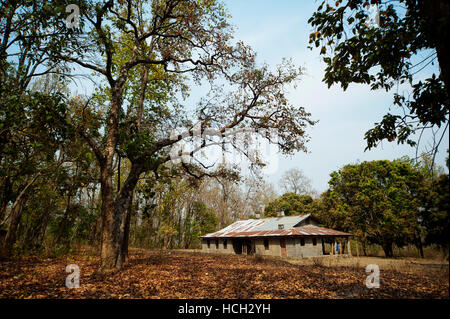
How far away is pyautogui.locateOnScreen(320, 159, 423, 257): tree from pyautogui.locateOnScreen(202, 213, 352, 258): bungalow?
8.01 ft

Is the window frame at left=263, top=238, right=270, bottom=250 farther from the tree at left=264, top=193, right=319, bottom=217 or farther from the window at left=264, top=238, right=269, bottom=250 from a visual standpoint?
the tree at left=264, top=193, right=319, bottom=217

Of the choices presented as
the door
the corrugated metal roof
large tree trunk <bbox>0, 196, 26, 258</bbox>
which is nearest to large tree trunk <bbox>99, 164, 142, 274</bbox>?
large tree trunk <bbox>0, 196, 26, 258</bbox>

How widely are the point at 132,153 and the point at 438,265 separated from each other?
1027cm

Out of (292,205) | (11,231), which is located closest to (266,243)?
(292,205)

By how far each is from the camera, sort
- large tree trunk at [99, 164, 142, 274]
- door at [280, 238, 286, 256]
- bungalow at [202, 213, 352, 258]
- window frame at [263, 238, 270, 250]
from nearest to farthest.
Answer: large tree trunk at [99, 164, 142, 274] → bungalow at [202, 213, 352, 258] → door at [280, 238, 286, 256] → window frame at [263, 238, 270, 250]

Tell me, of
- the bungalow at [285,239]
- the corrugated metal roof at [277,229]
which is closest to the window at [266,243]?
the bungalow at [285,239]

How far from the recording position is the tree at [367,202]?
25622 millimetres

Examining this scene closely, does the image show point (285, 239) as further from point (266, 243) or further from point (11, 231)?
point (11, 231)

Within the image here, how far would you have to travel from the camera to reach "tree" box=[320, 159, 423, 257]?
84.1 feet

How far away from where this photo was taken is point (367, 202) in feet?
91.8

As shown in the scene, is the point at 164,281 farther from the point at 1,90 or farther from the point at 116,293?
the point at 1,90

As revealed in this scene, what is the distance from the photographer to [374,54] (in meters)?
4.94
